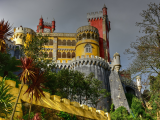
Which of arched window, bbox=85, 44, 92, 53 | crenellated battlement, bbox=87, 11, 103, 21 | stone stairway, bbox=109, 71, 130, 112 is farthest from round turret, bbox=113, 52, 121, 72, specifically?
crenellated battlement, bbox=87, 11, 103, 21

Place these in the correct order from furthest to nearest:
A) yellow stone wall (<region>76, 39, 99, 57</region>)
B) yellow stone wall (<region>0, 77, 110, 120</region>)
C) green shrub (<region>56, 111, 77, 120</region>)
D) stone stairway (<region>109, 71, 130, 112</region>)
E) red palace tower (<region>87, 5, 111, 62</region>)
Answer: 1. red palace tower (<region>87, 5, 111, 62</region>)
2. yellow stone wall (<region>76, 39, 99, 57</region>)
3. stone stairway (<region>109, 71, 130, 112</region>)
4. green shrub (<region>56, 111, 77, 120</region>)
5. yellow stone wall (<region>0, 77, 110, 120</region>)

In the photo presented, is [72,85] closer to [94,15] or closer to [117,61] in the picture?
[117,61]

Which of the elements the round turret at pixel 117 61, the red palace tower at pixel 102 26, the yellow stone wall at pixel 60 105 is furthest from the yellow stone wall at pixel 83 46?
the yellow stone wall at pixel 60 105

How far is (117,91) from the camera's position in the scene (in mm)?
32000

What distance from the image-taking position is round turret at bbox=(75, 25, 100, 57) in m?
37.2

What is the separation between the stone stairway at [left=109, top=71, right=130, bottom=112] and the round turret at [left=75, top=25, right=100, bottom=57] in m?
6.13

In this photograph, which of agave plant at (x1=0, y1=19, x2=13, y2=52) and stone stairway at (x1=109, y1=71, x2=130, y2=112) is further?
stone stairway at (x1=109, y1=71, x2=130, y2=112)

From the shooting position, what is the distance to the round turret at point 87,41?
122ft

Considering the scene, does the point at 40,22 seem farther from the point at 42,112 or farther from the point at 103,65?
the point at 42,112

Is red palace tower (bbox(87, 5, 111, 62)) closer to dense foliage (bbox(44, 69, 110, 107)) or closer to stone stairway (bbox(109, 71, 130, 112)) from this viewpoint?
stone stairway (bbox(109, 71, 130, 112))

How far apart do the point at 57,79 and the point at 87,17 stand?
29157 millimetres

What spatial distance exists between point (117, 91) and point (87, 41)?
37.1ft

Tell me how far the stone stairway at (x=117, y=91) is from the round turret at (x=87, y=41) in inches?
241

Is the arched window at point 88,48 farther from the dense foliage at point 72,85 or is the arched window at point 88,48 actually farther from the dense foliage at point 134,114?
the dense foliage at point 72,85
